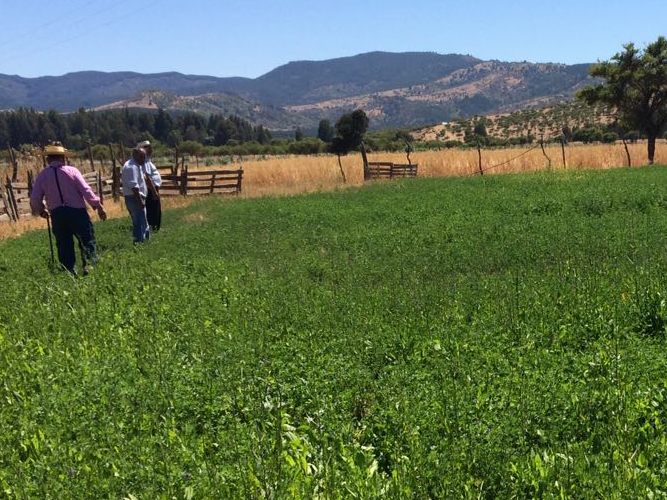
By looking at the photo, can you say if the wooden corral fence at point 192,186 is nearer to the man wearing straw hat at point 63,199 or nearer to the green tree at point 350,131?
the man wearing straw hat at point 63,199

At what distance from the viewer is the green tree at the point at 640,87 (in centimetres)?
3077

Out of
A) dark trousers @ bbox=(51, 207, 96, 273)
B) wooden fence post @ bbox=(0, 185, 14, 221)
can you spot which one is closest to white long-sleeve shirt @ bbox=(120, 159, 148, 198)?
dark trousers @ bbox=(51, 207, 96, 273)

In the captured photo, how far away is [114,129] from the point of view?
4938 inches

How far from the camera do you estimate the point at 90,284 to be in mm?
8727

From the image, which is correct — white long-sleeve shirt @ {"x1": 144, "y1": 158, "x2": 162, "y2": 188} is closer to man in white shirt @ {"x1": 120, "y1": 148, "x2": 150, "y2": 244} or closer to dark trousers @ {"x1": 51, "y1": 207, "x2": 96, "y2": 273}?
man in white shirt @ {"x1": 120, "y1": 148, "x2": 150, "y2": 244}

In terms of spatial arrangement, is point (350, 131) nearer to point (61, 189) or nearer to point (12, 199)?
point (12, 199)

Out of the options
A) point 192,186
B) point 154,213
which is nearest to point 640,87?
point 192,186

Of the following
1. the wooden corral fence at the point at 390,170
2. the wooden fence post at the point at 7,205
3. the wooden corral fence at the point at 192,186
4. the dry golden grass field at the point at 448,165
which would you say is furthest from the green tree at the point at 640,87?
the wooden fence post at the point at 7,205

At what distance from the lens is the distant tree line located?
113m

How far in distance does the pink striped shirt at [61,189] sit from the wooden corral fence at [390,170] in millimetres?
20834

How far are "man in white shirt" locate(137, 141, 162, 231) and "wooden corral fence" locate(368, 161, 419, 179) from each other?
16565 mm

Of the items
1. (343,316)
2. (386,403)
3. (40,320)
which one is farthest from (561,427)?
(40,320)

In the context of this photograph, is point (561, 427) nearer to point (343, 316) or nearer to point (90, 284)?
point (343, 316)

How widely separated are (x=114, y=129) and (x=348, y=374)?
13155 centimetres
